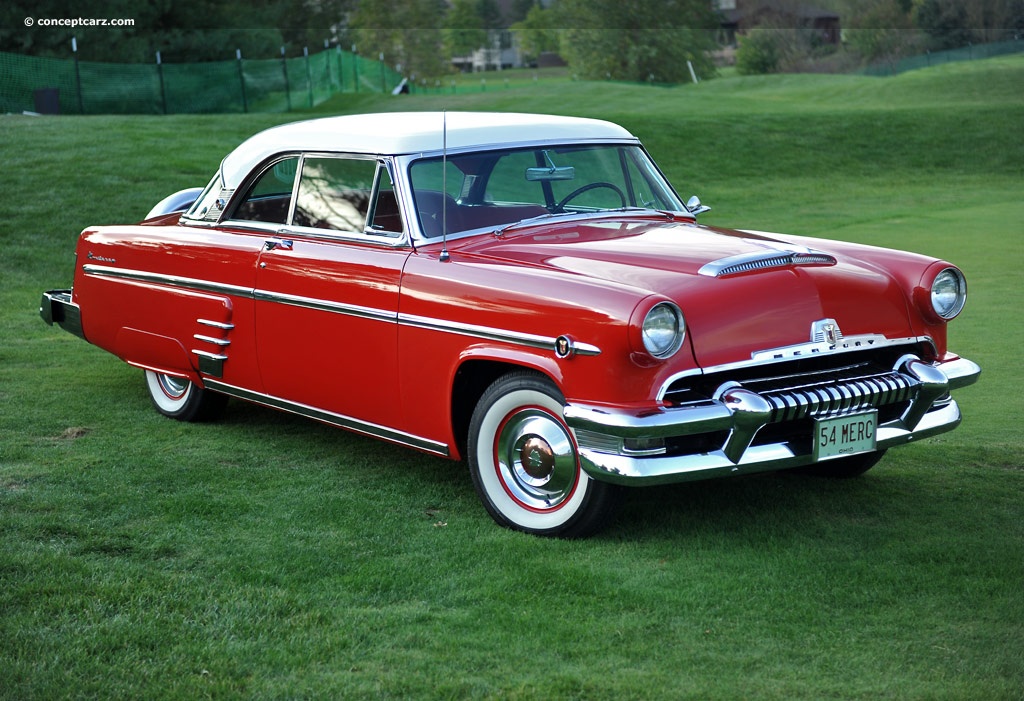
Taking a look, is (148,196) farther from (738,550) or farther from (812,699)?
(812,699)

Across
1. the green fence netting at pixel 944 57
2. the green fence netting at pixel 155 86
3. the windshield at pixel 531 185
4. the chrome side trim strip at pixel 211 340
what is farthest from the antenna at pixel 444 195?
the green fence netting at pixel 944 57

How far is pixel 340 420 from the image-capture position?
18.1ft

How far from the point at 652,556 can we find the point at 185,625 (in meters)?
1.70

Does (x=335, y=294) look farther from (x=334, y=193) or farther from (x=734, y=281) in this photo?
(x=734, y=281)

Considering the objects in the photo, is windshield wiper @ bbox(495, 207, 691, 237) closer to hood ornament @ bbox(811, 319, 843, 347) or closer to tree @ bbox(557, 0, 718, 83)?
hood ornament @ bbox(811, 319, 843, 347)

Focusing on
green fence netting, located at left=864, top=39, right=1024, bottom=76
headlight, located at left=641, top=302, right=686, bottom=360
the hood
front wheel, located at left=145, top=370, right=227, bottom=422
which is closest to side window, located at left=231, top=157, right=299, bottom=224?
front wheel, located at left=145, top=370, right=227, bottom=422

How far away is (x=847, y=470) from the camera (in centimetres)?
546

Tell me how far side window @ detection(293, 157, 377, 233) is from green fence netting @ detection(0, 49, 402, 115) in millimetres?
21671

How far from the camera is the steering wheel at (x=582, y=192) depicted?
5.59m

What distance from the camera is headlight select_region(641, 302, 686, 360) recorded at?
4215 mm

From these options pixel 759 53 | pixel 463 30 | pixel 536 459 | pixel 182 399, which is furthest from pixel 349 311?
pixel 463 30

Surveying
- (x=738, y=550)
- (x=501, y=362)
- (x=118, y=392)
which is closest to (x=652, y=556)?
(x=738, y=550)

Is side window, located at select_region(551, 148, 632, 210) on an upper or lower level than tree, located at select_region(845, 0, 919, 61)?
lower

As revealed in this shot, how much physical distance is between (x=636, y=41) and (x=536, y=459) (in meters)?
57.4
